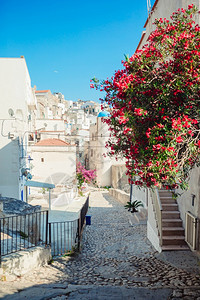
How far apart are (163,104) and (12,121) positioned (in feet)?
47.6

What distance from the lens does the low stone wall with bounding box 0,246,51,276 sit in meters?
5.45

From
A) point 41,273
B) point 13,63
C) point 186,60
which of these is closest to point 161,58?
point 186,60

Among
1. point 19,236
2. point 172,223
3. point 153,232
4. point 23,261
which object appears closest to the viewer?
point 23,261

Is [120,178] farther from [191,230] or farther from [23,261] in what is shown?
[23,261]

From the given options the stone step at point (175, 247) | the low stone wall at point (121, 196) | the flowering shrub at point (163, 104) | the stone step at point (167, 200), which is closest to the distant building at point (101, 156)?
the low stone wall at point (121, 196)

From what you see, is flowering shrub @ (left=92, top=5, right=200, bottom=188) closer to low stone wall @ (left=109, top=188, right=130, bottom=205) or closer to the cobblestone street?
the cobblestone street

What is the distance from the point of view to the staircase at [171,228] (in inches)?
311

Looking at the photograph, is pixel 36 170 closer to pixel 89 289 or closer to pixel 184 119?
pixel 89 289

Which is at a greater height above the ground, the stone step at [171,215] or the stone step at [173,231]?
the stone step at [171,215]

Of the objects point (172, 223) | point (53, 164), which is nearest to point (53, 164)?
point (53, 164)

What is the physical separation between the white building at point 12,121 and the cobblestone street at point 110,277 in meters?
8.97

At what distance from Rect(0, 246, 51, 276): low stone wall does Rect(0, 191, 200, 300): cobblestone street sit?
0.48 feet

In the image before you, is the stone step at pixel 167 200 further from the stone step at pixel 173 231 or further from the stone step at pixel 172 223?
the stone step at pixel 173 231

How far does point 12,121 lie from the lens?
16.8 metres
